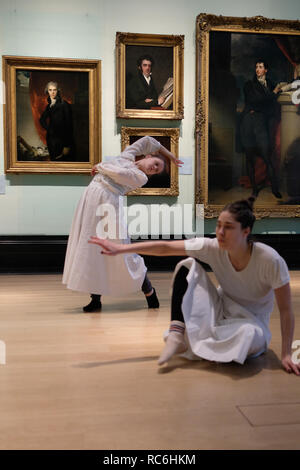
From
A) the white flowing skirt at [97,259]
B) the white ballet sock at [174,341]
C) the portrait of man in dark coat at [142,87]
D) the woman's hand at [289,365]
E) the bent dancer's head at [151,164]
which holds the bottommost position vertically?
the woman's hand at [289,365]

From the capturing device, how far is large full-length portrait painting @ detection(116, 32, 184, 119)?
25.2 feet

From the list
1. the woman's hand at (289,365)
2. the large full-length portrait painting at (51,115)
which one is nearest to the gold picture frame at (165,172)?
the large full-length portrait painting at (51,115)

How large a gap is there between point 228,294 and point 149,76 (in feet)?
17.2

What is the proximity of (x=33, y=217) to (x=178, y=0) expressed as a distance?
4.22 metres

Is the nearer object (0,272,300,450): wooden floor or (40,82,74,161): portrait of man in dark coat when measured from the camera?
(0,272,300,450): wooden floor

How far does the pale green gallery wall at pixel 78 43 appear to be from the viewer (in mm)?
7523

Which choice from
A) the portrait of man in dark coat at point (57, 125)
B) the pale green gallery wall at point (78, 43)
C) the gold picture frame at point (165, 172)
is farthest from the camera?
the gold picture frame at point (165, 172)

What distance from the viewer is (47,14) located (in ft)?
24.7

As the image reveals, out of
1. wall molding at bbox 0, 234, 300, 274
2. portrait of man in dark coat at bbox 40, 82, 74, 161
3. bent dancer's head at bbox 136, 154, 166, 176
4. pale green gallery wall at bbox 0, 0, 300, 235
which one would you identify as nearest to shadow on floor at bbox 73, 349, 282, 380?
bent dancer's head at bbox 136, 154, 166, 176

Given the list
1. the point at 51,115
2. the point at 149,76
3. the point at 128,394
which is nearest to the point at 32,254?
the point at 51,115

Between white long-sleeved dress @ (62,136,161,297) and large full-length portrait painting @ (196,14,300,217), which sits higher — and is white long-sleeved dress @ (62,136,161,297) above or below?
below

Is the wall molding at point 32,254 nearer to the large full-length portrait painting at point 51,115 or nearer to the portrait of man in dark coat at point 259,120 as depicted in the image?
the large full-length portrait painting at point 51,115

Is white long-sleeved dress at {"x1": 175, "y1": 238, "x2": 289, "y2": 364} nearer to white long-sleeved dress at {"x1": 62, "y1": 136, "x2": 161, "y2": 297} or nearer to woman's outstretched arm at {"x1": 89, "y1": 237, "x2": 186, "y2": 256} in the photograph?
woman's outstretched arm at {"x1": 89, "y1": 237, "x2": 186, "y2": 256}

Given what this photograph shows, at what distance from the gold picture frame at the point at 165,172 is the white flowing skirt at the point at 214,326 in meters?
4.69
